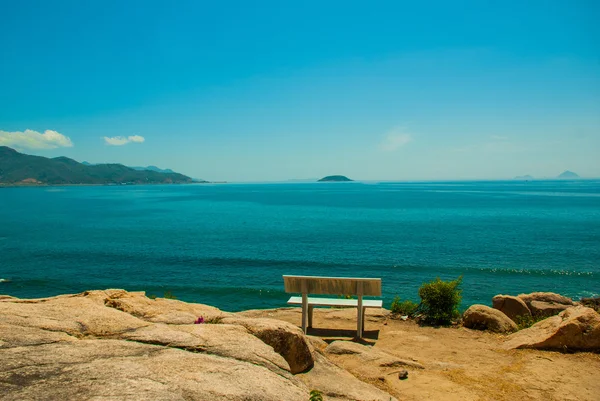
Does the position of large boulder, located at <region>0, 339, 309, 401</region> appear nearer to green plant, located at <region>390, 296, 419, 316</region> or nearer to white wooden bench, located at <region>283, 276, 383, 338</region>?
white wooden bench, located at <region>283, 276, 383, 338</region>

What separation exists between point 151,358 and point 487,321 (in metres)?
11.7

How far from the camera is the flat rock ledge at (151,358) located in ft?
13.7

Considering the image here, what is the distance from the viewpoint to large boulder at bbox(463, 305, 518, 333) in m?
12.8

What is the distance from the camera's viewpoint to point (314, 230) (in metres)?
56.5

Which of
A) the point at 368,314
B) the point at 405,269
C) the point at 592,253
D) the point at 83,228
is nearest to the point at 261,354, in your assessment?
the point at 368,314

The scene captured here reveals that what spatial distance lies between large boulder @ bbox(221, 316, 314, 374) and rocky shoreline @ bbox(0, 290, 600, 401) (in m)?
0.02

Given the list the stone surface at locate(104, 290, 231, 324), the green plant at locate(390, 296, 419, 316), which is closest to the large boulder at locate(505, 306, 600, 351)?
the green plant at locate(390, 296, 419, 316)

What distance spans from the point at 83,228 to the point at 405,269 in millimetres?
50828

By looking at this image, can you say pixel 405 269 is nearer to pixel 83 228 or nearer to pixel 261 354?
pixel 261 354

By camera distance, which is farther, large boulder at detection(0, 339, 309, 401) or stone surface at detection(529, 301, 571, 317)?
stone surface at detection(529, 301, 571, 317)

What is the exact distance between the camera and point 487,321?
Result: 13031mm

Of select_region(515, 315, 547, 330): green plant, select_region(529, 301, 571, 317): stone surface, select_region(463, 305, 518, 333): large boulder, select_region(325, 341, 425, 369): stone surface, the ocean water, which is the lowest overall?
the ocean water

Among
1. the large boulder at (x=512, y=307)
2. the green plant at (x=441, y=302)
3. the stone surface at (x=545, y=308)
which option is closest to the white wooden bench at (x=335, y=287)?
the green plant at (x=441, y=302)

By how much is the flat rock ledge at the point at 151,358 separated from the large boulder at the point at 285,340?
2cm
